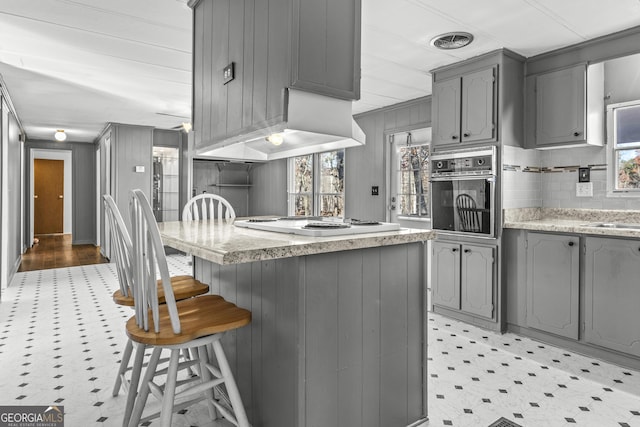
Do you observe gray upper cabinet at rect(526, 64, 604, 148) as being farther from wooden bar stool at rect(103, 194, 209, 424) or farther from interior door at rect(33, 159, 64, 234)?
interior door at rect(33, 159, 64, 234)

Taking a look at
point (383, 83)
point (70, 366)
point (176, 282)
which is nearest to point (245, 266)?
point (176, 282)

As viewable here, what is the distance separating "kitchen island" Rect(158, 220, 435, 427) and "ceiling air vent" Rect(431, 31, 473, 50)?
1.89 metres

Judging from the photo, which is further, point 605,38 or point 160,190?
point 160,190

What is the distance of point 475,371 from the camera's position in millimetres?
2627

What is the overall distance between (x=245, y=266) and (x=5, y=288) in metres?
4.37

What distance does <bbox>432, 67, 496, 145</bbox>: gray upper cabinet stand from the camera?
3378mm

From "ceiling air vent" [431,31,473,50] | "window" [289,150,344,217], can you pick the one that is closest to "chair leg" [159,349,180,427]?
"ceiling air vent" [431,31,473,50]

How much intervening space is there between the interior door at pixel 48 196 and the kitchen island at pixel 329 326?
36.1 feet

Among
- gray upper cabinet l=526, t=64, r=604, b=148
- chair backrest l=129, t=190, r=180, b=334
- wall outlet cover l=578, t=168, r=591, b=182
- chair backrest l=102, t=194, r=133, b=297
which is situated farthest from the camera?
wall outlet cover l=578, t=168, r=591, b=182

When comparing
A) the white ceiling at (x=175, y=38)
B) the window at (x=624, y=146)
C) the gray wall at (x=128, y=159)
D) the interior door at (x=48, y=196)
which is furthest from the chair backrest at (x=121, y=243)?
the interior door at (x=48, y=196)

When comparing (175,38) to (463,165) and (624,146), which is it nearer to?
(463,165)

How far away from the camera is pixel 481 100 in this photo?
3439mm

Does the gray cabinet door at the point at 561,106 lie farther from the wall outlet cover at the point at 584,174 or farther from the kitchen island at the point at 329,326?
the kitchen island at the point at 329,326

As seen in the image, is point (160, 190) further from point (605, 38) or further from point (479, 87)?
point (605, 38)
